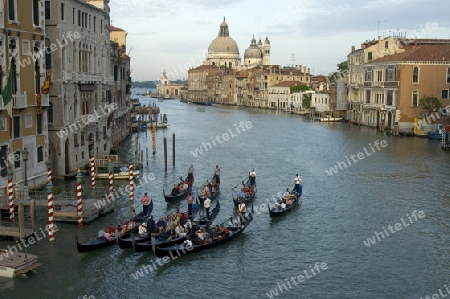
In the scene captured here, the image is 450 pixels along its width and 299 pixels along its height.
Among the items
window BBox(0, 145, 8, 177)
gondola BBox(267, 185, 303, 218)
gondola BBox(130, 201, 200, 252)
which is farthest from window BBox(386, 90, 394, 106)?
window BBox(0, 145, 8, 177)

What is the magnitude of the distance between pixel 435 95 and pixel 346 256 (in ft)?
107

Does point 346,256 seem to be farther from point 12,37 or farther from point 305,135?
point 305,135

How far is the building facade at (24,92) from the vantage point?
59.9 ft

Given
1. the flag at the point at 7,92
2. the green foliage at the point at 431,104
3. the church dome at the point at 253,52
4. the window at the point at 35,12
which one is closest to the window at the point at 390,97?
the green foliage at the point at 431,104

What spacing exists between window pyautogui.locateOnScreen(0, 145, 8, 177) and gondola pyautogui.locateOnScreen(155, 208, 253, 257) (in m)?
6.60

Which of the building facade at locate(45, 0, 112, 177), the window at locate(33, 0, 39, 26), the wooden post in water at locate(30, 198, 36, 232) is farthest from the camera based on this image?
the building facade at locate(45, 0, 112, 177)

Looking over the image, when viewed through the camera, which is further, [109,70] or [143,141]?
[143,141]

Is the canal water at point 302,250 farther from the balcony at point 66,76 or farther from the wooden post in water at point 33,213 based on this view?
the balcony at point 66,76

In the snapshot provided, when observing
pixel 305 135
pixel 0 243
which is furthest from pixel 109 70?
pixel 305 135

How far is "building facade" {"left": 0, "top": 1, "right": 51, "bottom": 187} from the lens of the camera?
719 inches

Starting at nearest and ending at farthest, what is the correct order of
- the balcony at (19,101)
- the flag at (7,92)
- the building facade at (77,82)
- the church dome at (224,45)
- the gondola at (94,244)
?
the gondola at (94,244), the flag at (7,92), the balcony at (19,101), the building facade at (77,82), the church dome at (224,45)

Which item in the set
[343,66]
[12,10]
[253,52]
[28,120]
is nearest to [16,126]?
[28,120]

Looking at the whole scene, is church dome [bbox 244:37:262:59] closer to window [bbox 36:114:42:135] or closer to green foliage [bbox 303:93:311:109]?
green foliage [bbox 303:93:311:109]

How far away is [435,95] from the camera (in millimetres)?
44656
